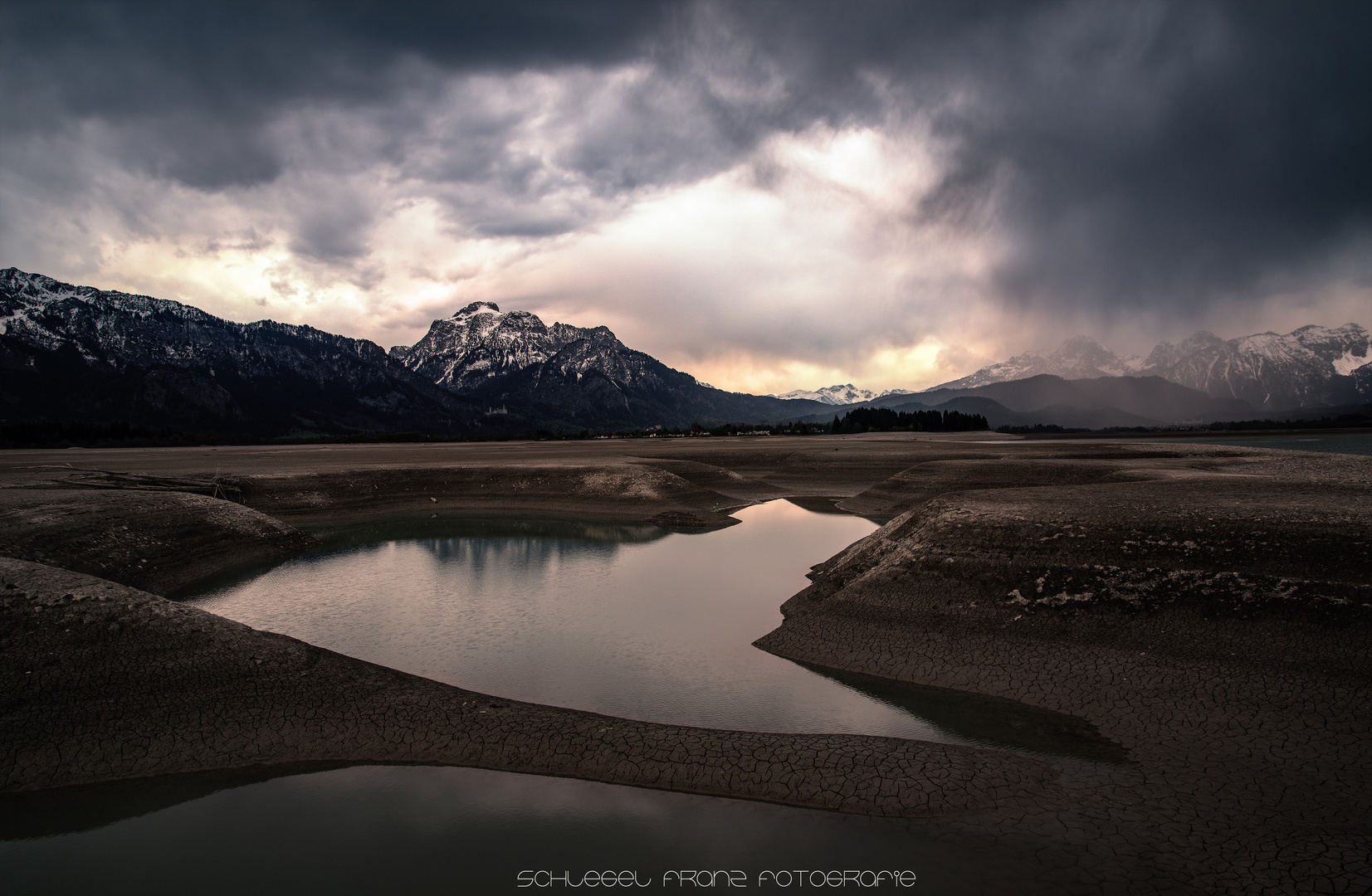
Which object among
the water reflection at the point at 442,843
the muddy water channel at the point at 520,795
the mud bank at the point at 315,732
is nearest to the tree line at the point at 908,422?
the muddy water channel at the point at 520,795

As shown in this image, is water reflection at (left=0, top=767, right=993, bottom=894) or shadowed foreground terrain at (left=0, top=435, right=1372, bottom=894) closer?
water reflection at (left=0, top=767, right=993, bottom=894)

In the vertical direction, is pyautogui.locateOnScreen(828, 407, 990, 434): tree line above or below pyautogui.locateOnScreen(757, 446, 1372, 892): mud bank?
above

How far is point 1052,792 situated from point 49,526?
39960 mm

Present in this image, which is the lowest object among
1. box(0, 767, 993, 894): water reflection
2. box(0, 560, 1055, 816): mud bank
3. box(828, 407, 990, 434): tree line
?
box(0, 767, 993, 894): water reflection

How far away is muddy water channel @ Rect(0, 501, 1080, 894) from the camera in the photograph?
9.76 meters

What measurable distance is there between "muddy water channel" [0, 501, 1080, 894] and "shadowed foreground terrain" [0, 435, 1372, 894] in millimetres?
735

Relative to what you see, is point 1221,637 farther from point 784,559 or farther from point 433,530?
point 433,530

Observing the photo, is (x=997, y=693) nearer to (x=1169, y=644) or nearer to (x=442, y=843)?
(x=1169, y=644)

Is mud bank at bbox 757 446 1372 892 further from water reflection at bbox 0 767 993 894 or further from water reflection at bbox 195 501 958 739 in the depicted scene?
water reflection at bbox 0 767 993 894

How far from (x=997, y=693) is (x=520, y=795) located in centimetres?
1227

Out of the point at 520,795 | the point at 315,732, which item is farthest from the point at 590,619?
the point at 520,795

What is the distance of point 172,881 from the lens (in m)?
9.63

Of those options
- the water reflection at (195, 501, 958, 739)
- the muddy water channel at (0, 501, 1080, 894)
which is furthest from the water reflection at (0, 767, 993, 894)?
the water reflection at (195, 501, 958, 739)

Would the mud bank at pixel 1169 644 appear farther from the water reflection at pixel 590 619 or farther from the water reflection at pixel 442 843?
the water reflection at pixel 442 843
